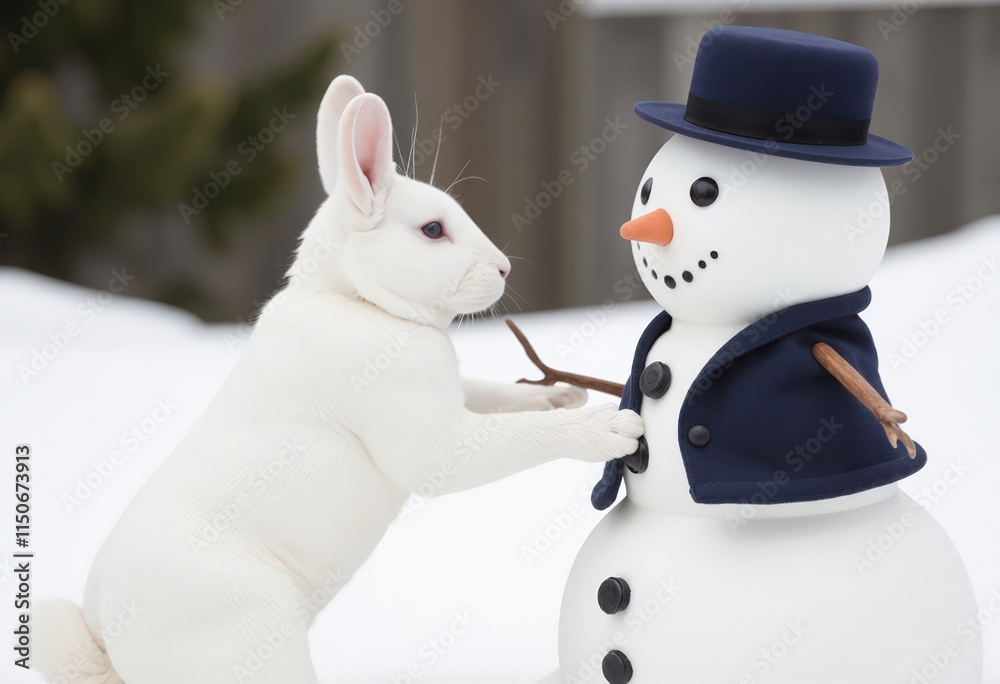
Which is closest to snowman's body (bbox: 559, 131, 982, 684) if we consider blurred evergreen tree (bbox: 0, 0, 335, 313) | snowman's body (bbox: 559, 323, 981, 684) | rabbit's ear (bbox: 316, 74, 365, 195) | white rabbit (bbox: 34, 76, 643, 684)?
snowman's body (bbox: 559, 323, 981, 684)

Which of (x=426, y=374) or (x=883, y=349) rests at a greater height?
(x=426, y=374)

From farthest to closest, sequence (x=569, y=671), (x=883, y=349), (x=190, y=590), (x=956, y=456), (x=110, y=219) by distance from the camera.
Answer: (x=110, y=219)
(x=883, y=349)
(x=956, y=456)
(x=569, y=671)
(x=190, y=590)

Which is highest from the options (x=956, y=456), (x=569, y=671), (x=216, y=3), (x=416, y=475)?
(x=216, y=3)

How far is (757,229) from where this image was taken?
124cm

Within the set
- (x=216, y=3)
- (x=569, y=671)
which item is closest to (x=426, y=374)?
(x=569, y=671)

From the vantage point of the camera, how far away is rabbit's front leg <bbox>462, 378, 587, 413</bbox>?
1.50 metres

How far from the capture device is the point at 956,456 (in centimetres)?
221

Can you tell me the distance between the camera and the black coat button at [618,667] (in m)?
1.27

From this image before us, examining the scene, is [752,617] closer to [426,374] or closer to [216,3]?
[426,374]

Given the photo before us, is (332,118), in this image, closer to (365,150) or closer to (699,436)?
(365,150)

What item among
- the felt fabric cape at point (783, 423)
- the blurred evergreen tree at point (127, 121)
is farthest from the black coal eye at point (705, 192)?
the blurred evergreen tree at point (127, 121)

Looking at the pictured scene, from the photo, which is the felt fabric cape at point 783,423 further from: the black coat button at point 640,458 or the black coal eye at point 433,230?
the black coal eye at point 433,230

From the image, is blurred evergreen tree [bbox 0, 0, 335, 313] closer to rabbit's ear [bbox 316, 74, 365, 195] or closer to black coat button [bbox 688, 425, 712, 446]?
rabbit's ear [bbox 316, 74, 365, 195]

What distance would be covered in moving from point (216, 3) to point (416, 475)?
10.6ft
